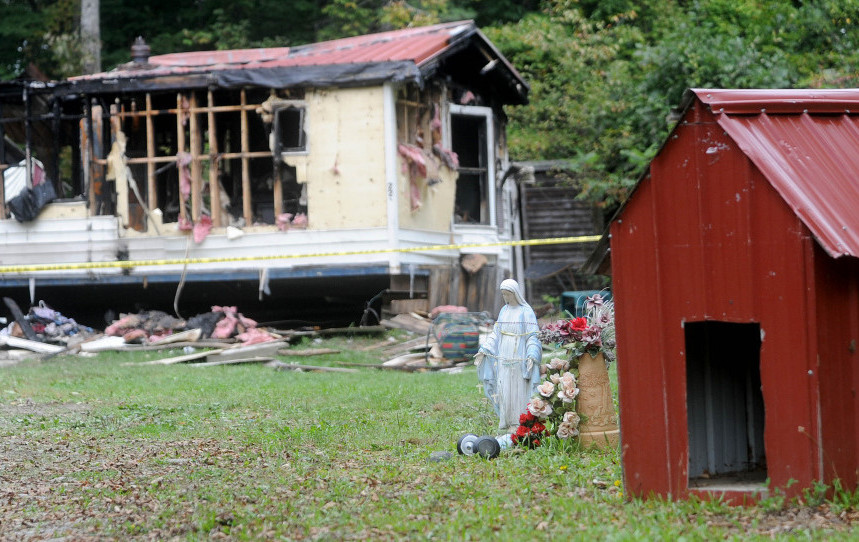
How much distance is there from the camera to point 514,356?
9719 mm

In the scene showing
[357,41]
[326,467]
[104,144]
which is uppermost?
[357,41]

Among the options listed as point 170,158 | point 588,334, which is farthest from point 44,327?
point 588,334

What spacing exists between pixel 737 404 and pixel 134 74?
46.4 feet

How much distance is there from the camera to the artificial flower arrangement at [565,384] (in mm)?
9039

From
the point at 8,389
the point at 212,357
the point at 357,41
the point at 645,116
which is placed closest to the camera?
the point at 8,389

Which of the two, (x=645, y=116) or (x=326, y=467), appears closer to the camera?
(x=326, y=467)

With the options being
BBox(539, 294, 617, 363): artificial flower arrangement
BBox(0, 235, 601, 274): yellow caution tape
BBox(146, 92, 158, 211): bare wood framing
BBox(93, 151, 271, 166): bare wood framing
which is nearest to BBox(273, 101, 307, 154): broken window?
BBox(93, 151, 271, 166): bare wood framing

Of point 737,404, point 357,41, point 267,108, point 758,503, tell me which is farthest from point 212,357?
point 758,503

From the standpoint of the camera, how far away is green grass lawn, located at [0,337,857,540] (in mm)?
6625

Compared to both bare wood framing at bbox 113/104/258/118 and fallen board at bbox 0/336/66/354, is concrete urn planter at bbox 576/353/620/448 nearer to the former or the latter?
bare wood framing at bbox 113/104/258/118

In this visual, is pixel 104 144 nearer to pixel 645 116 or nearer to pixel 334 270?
pixel 334 270

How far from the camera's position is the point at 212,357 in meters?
17.2

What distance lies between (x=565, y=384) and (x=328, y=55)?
12.8 meters

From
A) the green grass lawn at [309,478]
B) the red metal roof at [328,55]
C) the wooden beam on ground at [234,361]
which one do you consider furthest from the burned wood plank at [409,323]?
the green grass lawn at [309,478]
